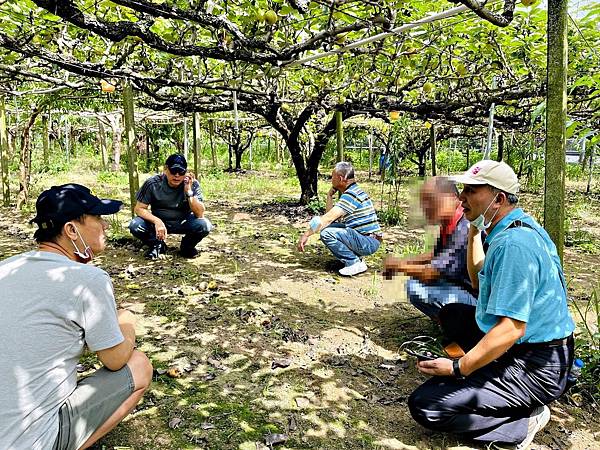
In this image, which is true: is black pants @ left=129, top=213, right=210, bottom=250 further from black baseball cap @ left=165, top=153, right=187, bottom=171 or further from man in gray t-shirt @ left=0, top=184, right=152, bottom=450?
man in gray t-shirt @ left=0, top=184, right=152, bottom=450

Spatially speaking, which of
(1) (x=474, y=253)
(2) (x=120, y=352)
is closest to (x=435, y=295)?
(1) (x=474, y=253)

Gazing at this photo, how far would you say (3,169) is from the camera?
870 cm

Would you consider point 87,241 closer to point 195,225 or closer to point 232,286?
point 232,286

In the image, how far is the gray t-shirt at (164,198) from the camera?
5.57m

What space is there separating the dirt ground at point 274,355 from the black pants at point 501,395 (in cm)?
16

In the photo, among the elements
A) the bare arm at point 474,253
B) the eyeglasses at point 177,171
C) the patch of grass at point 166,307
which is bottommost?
the patch of grass at point 166,307

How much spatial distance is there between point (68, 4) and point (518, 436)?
3.29 m

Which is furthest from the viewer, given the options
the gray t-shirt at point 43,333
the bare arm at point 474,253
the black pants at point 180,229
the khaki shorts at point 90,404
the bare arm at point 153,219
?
the black pants at point 180,229

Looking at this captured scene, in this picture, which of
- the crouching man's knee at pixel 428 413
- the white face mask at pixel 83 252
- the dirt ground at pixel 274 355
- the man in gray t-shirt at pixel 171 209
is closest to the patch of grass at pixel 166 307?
the dirt ground at pixel 274 355

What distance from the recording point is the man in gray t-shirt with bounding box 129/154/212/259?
549cm

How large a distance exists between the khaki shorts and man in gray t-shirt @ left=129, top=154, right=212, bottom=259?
3.43m

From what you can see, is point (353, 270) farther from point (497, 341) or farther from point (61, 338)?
point (61, 338)

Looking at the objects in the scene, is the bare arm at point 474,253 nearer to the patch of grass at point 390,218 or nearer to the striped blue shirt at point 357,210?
the striped blue shirt at point 357,210

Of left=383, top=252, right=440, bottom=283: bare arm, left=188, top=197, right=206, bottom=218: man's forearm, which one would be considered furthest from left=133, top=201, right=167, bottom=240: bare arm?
left=383, top=252, right=440, bottom=283: bare arm
